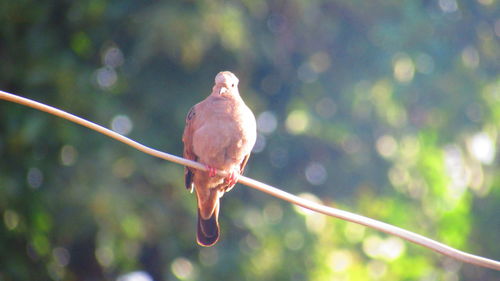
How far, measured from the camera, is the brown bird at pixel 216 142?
18.1ft

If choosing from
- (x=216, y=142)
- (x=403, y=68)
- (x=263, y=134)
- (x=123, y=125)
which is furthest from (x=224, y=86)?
(x=403, y=68)

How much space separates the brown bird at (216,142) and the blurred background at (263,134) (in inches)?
104

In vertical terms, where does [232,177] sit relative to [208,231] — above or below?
above

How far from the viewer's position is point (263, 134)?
33.3 ft

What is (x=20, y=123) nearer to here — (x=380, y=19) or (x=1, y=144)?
(x=1, y=144)

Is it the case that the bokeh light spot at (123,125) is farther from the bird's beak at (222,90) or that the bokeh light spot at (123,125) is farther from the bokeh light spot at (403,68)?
the bird's beak at (222,90)

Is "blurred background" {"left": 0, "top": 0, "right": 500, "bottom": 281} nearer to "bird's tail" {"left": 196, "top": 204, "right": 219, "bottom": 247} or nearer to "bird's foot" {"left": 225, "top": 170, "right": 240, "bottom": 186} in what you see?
"bird's tail" {"left": 196, "top": 204, "right": 219, "bottom": 247}

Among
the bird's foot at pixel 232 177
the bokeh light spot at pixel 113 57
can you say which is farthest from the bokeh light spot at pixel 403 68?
the bird's foot at pixel 232 177

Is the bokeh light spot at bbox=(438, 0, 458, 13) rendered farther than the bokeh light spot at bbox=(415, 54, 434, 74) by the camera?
Yes

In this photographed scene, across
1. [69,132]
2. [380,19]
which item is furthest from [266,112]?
[69,132]

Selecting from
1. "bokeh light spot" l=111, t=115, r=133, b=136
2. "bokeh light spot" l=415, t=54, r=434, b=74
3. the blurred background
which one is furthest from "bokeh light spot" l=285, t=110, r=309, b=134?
"bokeh light spot" l=111, t=115, r=133, b=136

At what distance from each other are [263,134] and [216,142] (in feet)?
15.3

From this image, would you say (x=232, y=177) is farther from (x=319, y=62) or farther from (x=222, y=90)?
(x=319, y=62)

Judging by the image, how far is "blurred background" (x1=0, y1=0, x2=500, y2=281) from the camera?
341 inches
